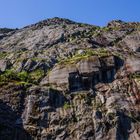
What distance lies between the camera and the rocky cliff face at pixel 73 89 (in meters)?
81.6

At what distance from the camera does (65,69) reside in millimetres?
101500

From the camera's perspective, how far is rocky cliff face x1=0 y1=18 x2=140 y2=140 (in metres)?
81.6

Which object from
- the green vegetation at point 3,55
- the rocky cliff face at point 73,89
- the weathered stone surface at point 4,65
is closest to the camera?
the rocky cliff face at point 73,89

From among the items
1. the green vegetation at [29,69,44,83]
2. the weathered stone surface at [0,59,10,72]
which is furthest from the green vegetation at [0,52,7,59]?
the green vegetation at [29,69,44,83]

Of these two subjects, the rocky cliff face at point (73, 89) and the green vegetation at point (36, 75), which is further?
the green vegetation at point (36, 75)

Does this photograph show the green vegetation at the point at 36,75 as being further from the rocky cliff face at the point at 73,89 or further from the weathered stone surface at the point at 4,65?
the weathered stone surface at the point at 4,65

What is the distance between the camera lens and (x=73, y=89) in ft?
314

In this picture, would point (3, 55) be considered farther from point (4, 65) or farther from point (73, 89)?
point (73, 89)

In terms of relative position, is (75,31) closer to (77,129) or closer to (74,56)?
(74,56)

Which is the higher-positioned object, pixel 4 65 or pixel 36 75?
pixel 4 65

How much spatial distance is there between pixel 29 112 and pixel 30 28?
79267 millimetres

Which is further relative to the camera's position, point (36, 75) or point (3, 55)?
point (3, 55)

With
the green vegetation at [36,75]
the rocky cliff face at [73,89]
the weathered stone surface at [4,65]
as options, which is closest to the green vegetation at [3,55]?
the rocky cliff face at [73,89]

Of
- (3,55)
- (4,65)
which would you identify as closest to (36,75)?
(4,65)
